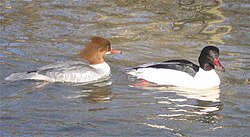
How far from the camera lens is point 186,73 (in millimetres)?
11281

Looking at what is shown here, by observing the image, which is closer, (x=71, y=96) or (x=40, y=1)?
(x=71, y=96)

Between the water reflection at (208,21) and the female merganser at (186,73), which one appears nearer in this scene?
the female merganser at (186,73)

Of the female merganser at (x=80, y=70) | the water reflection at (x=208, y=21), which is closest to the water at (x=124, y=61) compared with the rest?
the water reflection at (x=208, y=21)

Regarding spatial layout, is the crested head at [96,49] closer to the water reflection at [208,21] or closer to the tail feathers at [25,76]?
the tail feathers at [25,76]

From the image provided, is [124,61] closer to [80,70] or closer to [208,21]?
[80,70]

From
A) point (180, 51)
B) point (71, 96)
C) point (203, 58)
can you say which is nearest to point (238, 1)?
point (180, 51)

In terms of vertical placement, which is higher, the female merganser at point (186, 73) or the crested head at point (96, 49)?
the crested head at point (96, 49)

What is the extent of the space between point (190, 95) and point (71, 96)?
6.23ft

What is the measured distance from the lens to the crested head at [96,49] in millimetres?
11664

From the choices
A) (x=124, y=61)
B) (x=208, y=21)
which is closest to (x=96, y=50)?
(x=124, y=61)

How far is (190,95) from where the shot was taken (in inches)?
424

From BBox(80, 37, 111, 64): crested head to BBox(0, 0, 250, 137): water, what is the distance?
17.6 inches

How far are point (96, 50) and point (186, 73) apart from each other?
5.29ft

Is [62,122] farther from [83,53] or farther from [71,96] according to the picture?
[83,53]
